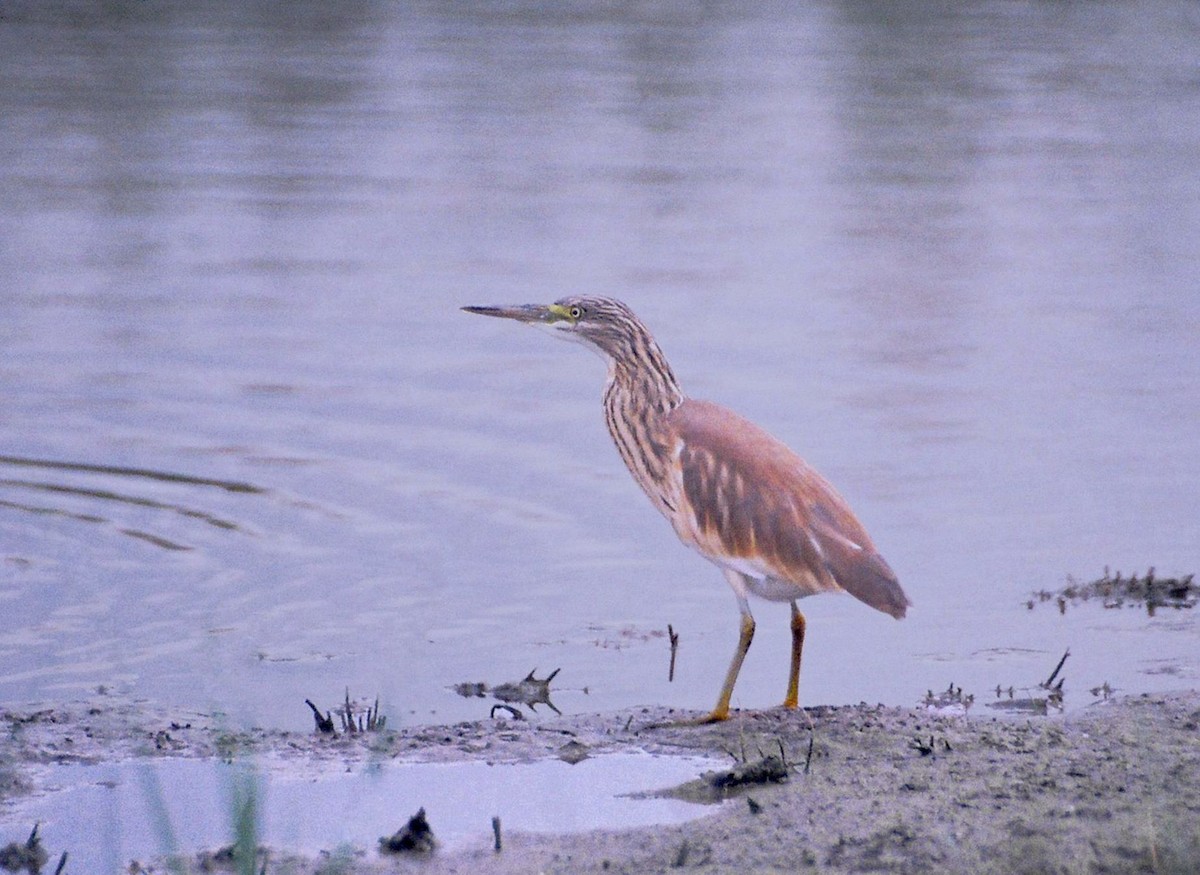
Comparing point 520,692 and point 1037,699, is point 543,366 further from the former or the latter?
point 1037,699

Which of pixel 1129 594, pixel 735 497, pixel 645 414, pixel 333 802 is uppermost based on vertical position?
pixel 645 414

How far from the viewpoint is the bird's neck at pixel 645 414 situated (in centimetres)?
657

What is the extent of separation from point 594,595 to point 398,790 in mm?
2474

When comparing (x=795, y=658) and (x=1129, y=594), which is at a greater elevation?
(x=1129, y=594)

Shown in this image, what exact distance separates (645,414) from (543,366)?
473 centimetres

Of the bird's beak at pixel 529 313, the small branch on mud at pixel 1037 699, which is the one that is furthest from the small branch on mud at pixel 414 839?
the bird's beak at pixel 529 313

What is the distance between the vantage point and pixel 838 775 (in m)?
5.40

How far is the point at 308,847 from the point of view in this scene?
16.5 ft

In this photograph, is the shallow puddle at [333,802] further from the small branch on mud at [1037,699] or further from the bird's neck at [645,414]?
the small branch on mud at [1037,699]

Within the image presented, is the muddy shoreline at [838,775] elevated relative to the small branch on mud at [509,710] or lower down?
lower down

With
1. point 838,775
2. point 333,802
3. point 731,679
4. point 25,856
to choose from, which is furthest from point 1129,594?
point 25,856

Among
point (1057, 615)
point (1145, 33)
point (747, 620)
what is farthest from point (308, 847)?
point (1145, 33)

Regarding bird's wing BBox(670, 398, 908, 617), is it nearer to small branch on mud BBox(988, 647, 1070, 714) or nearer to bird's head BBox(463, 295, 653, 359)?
bird's head BBox(463, 295, 653, 359)

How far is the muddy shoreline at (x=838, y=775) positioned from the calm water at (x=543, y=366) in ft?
2.10
